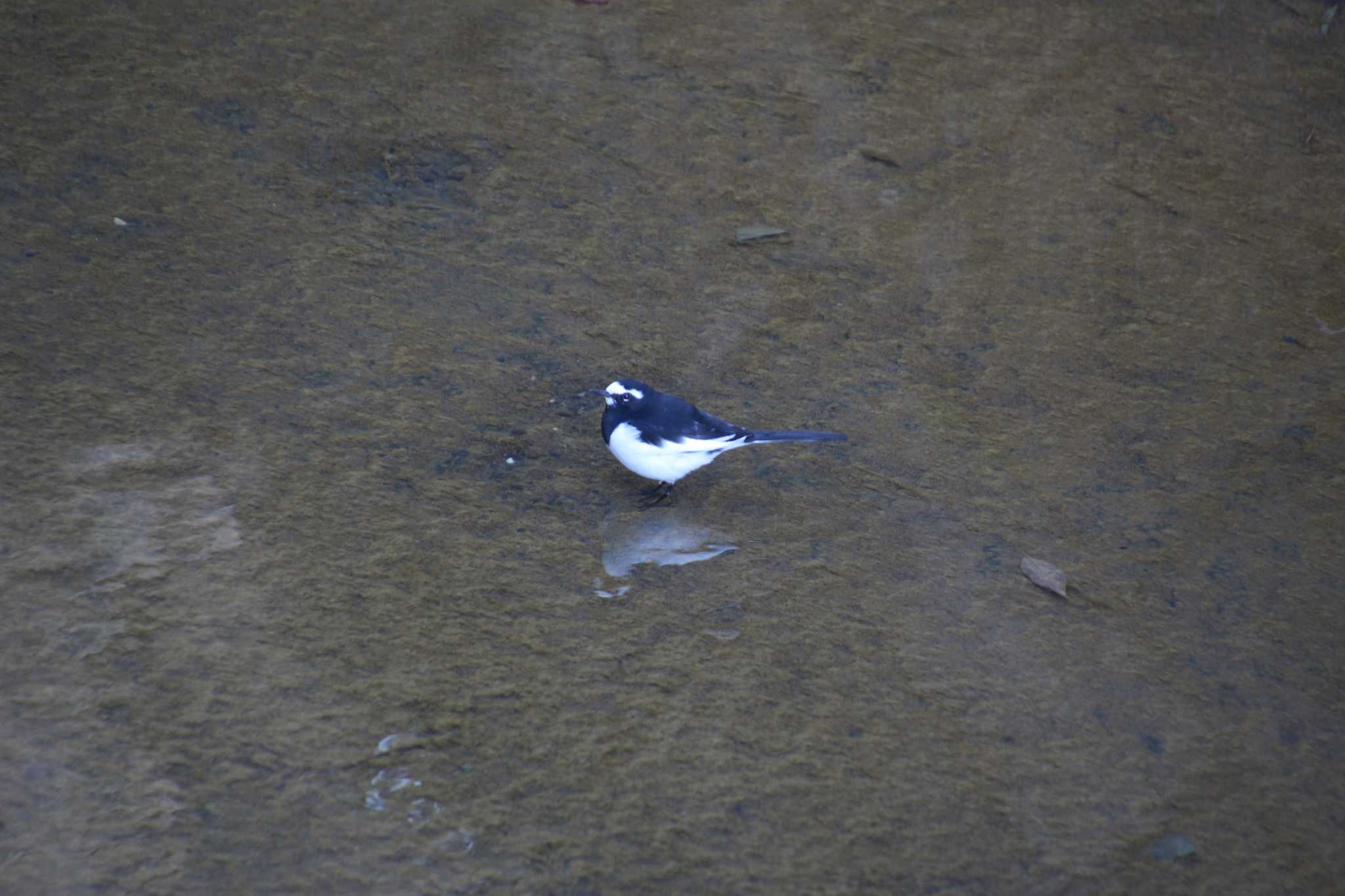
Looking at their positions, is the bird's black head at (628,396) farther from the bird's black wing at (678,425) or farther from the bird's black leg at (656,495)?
the bird's black leg at (656,495)

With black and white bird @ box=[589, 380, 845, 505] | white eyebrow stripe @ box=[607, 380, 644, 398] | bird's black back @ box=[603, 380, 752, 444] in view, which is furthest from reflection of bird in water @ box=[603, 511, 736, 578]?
white eyebrow stripe @ box=[607, 380, 644, 398]

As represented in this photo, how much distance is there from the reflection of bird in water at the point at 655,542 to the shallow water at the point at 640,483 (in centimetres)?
2

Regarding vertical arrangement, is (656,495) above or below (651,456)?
below

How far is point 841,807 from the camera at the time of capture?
9.86 ft

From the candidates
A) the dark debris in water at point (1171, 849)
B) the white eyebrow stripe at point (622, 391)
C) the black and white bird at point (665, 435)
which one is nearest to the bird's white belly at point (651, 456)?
the black and white bird at point (665, 435)

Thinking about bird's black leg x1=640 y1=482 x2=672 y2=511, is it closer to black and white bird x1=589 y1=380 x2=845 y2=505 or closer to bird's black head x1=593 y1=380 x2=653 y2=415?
black and white bird x1=589 y1=380 x2=845 y2=505

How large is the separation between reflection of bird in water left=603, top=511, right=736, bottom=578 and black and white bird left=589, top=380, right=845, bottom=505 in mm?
167

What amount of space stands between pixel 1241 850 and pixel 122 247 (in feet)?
14.8

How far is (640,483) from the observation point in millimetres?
4145

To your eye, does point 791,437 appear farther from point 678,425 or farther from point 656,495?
point 656,495

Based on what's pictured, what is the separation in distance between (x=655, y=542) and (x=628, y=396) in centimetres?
52

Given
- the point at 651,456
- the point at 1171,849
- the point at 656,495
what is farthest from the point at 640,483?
the point at 1171,849

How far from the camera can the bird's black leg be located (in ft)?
13.2

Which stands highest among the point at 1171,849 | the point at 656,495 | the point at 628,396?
the point at 628,396
